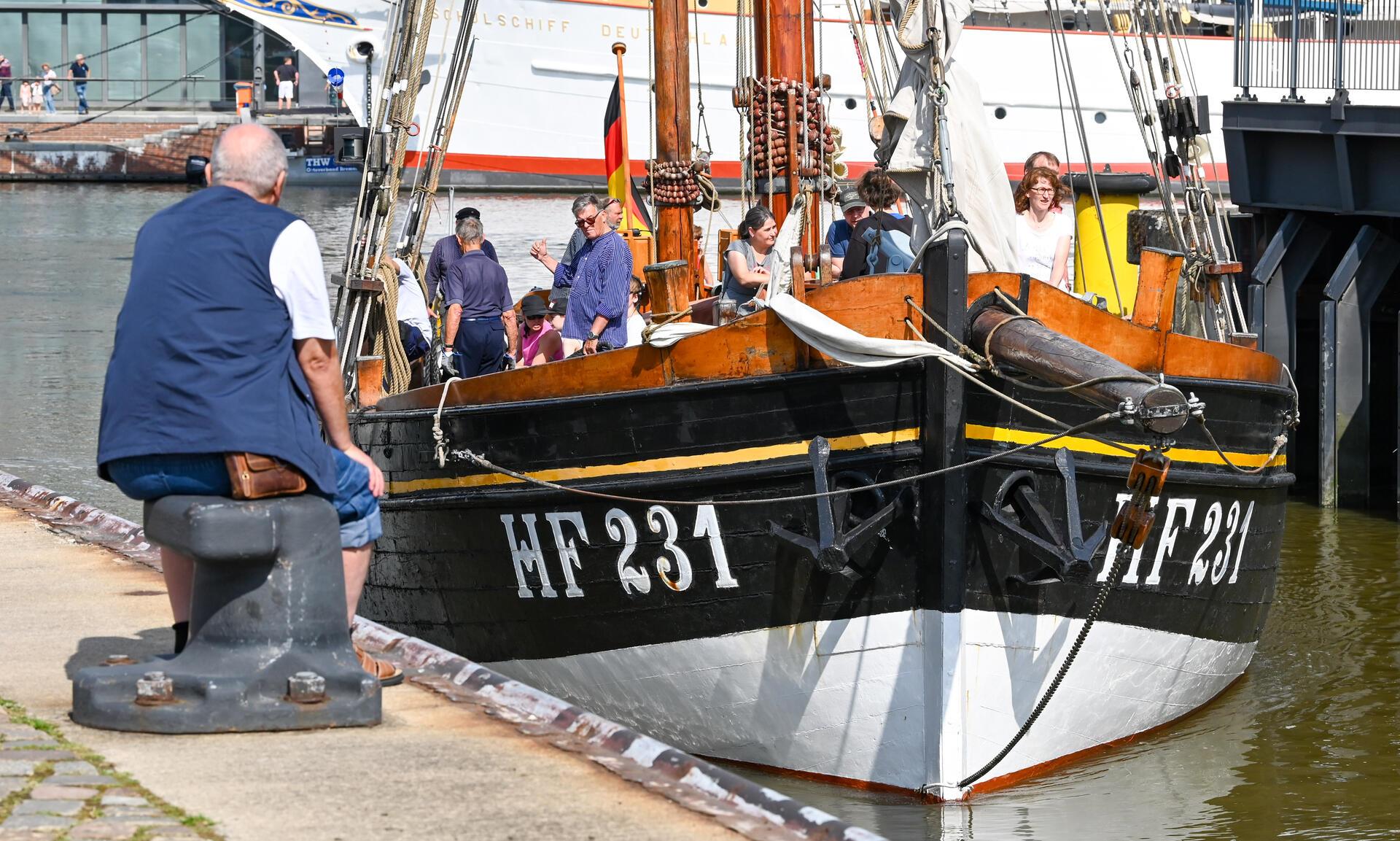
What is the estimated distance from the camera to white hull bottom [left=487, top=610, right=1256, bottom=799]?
773 centimetres

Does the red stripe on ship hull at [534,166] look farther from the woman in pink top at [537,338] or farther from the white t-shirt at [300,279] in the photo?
the white t-shirt at [300,279]

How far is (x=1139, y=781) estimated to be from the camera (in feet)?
27.4

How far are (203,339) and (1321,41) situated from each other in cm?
1235

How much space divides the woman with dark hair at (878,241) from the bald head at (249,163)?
12.4ft

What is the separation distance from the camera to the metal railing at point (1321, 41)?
14.7 m

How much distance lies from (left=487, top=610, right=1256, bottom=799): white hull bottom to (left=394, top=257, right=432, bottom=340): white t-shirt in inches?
119

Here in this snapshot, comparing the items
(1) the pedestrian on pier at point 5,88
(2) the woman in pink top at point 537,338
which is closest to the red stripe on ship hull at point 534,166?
(1) the pedestrian on pier at point 5,88

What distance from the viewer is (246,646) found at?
5051mm

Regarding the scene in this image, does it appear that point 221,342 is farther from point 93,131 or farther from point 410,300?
point 93,131

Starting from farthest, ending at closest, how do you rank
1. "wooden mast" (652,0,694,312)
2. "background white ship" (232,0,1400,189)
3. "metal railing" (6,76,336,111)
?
"metal railing" (6,76,336,111)
"background white ship" (232,0,1400,189)
"wooden mast" (652,0,694,312)

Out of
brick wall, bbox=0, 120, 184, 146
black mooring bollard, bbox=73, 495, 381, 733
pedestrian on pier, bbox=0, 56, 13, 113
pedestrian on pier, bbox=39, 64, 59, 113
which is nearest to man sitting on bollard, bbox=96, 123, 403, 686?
black mooring bollard, bbox=73, 495, 381, 733

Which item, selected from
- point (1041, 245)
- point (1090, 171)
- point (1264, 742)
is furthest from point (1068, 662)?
point (1090, 171)

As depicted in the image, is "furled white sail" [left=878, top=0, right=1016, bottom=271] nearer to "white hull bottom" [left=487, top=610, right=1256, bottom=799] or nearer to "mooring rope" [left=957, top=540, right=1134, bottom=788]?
"mooring rope" [left=957, top=540, right=1134, bottom=788]

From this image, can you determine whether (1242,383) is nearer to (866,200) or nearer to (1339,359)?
(866,200)
